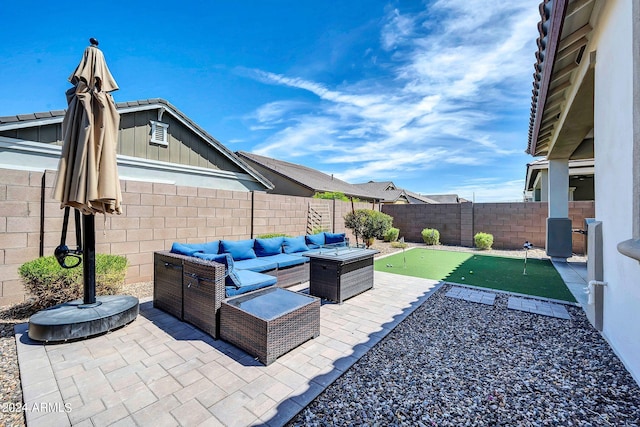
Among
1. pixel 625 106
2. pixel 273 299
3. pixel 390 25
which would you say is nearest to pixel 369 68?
pixel 390 25

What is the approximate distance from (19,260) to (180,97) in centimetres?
752

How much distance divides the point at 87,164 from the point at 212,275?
1.88 meters

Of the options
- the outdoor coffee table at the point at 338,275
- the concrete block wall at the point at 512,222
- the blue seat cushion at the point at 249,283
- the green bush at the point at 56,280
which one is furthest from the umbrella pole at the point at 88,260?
the concrete block wall at the point at 512,222

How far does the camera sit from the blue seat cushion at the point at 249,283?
3615mm

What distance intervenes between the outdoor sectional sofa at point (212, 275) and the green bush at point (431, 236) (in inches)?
325

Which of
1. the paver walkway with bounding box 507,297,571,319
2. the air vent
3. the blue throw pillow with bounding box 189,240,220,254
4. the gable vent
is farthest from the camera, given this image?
the gable vent

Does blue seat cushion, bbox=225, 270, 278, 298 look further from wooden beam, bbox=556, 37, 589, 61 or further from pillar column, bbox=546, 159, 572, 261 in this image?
pillar column, bbox=546, 159, 572, 261

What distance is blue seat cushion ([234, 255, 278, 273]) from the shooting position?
4.83m

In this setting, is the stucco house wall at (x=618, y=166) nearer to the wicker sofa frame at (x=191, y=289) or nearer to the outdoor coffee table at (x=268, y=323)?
the outdoor coffee table at (x=268, y=323)

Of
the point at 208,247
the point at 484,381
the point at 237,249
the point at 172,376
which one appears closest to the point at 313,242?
the point at 237,249

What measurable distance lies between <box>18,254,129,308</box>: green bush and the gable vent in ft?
20.2

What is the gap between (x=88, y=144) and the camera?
3029mm

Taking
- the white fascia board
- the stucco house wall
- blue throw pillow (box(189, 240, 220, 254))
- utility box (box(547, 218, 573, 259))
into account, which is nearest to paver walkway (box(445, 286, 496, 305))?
the stucco house wall

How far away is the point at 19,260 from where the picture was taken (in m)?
4.27
